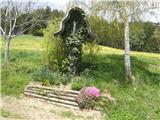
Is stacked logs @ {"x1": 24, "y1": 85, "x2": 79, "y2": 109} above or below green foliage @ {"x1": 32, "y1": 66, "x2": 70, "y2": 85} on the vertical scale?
below

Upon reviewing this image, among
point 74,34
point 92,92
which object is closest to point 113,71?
point 74,34

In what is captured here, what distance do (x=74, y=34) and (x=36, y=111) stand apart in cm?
498

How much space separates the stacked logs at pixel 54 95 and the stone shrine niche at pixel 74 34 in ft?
7.13

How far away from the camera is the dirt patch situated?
49.5 feet

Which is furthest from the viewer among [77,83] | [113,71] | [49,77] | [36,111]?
[113,71]

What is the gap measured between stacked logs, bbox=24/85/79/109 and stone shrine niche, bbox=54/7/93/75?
217 centimetres

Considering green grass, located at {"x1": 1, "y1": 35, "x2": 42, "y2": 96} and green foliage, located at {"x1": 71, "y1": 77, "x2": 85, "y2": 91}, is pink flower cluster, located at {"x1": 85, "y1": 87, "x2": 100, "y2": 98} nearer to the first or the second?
green foliage, located at {"x1": 71, "y1": 77, "x2": 85, "y2": 91}

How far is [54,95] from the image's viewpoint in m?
17.1

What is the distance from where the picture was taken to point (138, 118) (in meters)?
Answer: 15.7

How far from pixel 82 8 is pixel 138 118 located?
768 centimetres

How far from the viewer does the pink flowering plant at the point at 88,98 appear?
16.3 m

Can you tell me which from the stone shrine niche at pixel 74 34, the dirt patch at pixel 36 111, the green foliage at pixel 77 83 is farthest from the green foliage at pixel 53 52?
the dirt patch at pixel 36 111

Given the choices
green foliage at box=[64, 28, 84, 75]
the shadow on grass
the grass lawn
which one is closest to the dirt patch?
the grass lawn

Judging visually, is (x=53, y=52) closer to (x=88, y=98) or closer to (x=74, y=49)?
(x=74, y=49)
